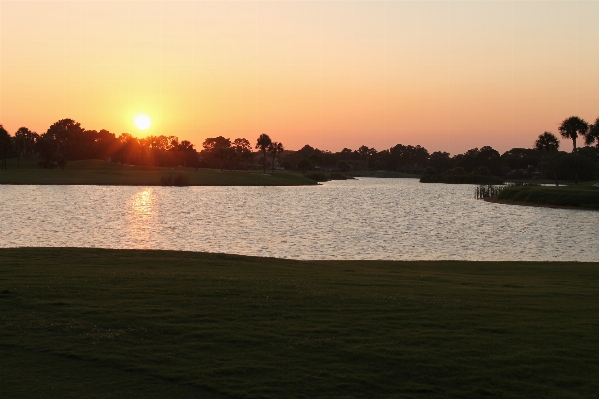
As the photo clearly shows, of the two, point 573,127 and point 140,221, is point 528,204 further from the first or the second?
point 140,221

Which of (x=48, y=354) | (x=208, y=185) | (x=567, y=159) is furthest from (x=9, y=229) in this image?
(x=567, y=159)

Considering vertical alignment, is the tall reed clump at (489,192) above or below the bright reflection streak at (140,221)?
above

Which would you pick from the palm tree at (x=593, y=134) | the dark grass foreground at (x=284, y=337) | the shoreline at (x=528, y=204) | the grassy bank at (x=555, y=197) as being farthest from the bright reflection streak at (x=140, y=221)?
the palm tree at (x=593, y=134)

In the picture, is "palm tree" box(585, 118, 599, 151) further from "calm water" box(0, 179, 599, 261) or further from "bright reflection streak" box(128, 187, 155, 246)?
"bright reflection streak" box(128, 187, 155, 246)

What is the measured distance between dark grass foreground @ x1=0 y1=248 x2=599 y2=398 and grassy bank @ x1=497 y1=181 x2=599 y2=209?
7738 cm

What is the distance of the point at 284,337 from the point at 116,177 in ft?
506

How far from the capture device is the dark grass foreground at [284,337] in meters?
9.79

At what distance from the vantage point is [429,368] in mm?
10602

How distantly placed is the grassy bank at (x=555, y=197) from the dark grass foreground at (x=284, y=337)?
77.4m

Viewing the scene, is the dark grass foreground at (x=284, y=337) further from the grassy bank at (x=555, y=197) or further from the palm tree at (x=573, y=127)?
the palm tree at (x=573, y=127)

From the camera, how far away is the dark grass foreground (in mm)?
9789

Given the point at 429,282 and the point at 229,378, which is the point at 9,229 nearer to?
the point at 429,282

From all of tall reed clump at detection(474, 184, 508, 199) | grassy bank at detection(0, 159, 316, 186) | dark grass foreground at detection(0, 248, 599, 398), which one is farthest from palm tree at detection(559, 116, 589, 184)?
dark grass foreground at detection(0, 248, 599, 398)

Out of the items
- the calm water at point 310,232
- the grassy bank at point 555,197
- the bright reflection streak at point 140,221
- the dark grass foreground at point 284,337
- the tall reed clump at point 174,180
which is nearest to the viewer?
the dark grass foreground at point 284,337
